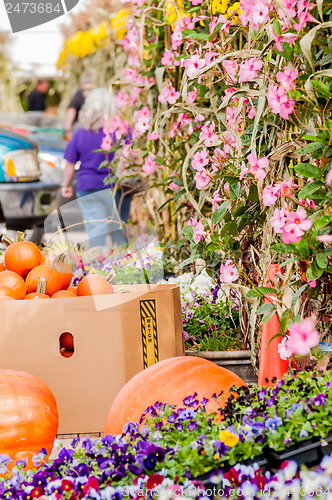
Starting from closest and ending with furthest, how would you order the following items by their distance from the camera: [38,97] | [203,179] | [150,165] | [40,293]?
[203,179] → [40,293] → [150,165] → [38,97]

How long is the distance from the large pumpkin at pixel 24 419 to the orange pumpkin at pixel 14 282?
54cm

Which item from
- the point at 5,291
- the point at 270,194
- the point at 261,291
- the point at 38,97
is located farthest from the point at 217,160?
the point at 38,97

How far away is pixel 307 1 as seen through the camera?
1.83 meters

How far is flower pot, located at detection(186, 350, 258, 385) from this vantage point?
262 cm

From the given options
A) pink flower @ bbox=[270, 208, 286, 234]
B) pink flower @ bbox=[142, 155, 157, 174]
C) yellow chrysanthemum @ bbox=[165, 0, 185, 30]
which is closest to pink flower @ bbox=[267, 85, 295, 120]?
pink flower @ bbox=[270, 208, 286, 234]

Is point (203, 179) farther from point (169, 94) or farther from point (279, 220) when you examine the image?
point (169, 94)

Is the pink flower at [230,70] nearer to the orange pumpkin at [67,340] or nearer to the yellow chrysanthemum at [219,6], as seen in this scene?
the yellow chrysanthemum at [219,6]

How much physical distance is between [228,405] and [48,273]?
1.28 m

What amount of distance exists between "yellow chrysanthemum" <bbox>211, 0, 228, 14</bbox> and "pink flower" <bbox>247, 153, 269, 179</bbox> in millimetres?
987

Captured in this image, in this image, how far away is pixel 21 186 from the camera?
655cm

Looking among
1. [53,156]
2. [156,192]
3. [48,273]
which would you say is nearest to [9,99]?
[53,156]

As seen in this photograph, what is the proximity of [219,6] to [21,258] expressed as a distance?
4.32 ft

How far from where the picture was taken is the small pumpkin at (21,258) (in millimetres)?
2859

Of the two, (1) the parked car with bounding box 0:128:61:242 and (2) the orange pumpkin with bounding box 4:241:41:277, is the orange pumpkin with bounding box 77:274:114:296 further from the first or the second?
(1) the parked car with bounding box 0:128:61:242
